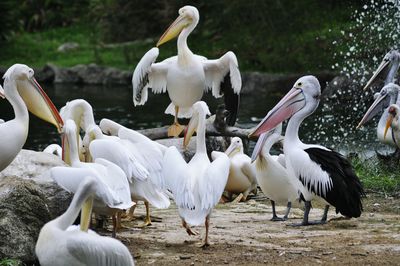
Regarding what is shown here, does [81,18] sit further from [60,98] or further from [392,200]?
[392,200]

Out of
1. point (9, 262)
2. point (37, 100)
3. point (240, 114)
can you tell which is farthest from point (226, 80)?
point (240, 114)

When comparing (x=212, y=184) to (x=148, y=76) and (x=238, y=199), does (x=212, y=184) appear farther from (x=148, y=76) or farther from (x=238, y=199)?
(x=148, y=76)

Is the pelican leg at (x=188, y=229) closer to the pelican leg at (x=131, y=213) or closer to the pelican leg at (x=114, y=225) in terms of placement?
the pelican leg at (x=114, y=225)

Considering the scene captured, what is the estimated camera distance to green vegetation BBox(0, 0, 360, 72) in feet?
70.4

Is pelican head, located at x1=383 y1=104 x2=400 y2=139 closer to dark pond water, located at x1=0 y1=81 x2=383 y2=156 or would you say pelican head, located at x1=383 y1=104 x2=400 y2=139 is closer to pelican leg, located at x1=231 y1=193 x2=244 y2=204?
pelican leg, located at x1=231 y1=193 x2=244 y2=204

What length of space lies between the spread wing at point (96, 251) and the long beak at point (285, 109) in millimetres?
3116

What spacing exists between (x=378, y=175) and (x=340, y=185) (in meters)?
2.47

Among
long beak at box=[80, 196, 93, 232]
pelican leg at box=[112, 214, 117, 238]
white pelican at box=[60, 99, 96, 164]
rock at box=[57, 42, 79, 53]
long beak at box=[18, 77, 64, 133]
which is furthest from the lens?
rock at box=[57, 42, 79, 53]

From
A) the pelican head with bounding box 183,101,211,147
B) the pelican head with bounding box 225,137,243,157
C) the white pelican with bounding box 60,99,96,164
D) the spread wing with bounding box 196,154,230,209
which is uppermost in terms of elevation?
the pelican head with bounding box 183,101,211,147

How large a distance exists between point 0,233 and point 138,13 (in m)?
19.7

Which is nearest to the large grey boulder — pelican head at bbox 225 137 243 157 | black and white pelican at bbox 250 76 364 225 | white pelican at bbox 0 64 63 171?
white pelican at bbox 0 64 63 171

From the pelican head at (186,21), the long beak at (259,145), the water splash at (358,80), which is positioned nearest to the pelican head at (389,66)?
the water splash at (358,80)

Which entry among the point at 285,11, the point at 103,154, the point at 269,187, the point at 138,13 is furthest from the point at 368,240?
the point at 138,13

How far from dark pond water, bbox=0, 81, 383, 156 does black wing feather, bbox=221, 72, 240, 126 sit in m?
1.66
